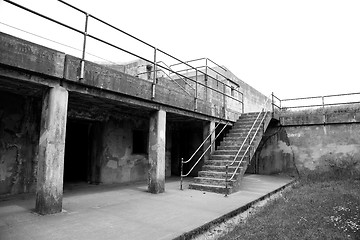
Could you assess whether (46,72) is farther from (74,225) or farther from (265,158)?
(265,158)

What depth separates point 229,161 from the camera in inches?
363

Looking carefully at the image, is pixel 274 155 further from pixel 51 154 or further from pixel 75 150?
pixel 51 154

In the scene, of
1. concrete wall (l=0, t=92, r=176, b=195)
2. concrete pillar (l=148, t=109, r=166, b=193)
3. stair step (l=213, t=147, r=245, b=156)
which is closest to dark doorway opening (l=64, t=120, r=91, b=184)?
concrete wall (l=0, t=92, r=176, b=195)

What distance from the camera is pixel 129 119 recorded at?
10492 millimetres

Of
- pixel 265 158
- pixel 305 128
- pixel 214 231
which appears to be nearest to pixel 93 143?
pixel 214 231

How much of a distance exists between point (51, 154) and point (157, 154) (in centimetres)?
327

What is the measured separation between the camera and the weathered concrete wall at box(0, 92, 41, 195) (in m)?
6.77

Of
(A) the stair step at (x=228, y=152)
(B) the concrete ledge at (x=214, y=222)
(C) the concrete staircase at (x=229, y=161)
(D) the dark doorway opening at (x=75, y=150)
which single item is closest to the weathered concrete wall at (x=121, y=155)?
(D) the dark doorway opening at (x=75, y=150)

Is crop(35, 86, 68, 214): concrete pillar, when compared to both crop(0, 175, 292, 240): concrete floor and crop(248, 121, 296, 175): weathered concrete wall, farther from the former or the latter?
crop(248, 121, 296, 175): weathered concrete wall

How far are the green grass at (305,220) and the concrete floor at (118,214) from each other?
746 millimetres

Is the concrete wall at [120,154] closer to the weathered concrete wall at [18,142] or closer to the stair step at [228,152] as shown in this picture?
the weathered concrete wall at [18,142]

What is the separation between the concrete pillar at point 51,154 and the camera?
5.07m

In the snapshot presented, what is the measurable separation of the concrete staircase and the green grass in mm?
1801

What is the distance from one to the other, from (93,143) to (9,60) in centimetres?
551
